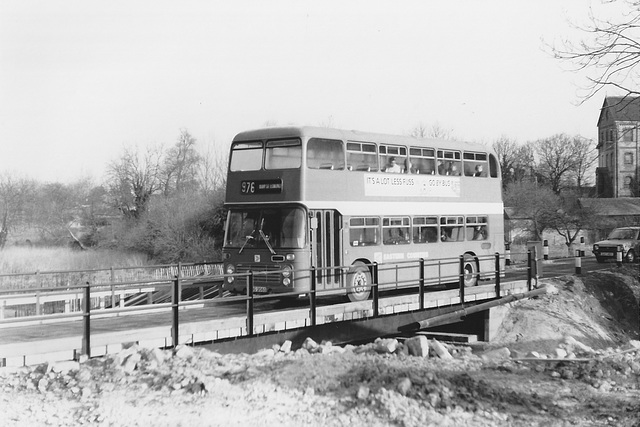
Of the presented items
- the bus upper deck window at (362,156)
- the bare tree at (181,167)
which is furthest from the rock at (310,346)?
the bare tree at (181,167)

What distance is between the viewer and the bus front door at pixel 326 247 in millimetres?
17406

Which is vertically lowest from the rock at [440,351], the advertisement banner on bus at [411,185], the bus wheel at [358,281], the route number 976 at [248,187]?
the rock at [440,351]

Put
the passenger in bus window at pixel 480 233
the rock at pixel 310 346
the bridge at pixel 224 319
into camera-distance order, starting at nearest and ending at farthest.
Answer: the bridge at pixel 224 319 < the rock at pixel 310 346 < the passenger in bus window at pixel 480 233

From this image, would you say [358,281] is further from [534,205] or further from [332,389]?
[534,205]

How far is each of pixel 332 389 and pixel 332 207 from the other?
29.1 feet

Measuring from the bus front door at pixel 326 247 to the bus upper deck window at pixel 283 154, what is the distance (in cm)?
131

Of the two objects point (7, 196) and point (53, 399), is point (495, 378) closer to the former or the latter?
point (53, 399)

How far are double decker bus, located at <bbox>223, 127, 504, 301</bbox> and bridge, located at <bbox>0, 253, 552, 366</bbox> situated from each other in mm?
816

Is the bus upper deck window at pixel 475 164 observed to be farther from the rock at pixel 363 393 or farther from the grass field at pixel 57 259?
the grass field at pixel 57 259

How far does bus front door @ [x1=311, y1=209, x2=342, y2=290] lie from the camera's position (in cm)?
1741

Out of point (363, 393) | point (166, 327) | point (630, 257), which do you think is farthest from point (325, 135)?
point (630, 257)

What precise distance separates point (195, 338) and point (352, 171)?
7518 millimetres

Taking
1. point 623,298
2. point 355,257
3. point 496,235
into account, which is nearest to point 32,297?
point 355,257

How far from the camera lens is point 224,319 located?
13.1 m
